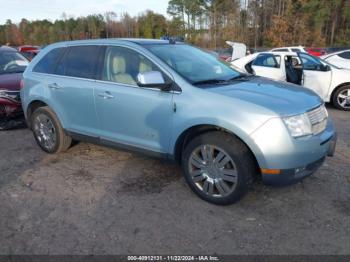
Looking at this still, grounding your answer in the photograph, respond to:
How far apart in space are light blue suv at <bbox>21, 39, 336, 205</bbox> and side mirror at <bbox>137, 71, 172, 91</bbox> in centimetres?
1

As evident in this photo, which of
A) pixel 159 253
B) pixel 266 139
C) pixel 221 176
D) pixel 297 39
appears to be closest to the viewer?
pixel 159 253

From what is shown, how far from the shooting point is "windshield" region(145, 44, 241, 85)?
13.5 ft

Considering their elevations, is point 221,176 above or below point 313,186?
above

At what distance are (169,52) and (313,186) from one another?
2362mm

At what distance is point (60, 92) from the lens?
507 centimetres

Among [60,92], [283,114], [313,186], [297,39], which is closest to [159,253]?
[283,114]

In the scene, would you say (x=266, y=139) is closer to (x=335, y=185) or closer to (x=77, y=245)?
(x=335, y=185)

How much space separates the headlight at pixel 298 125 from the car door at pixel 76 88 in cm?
249

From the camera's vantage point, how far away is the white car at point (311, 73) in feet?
29.5

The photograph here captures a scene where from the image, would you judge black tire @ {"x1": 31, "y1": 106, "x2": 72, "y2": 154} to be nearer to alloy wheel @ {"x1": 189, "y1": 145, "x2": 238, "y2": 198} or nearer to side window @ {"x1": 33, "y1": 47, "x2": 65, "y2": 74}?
side window @ {"x1": 33, "y1": 47, "x2": 65, "y2": 74}

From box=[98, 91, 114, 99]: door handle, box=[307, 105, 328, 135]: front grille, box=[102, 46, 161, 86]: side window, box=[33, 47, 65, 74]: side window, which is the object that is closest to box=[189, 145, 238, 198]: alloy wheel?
box=[307, 105, 328, 135]: front grille

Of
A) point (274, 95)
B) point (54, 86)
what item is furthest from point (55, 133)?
point (274, 95)

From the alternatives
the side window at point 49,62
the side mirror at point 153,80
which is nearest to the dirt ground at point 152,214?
the side mirror at point 153,80

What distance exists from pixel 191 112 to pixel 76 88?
6.15 ft
